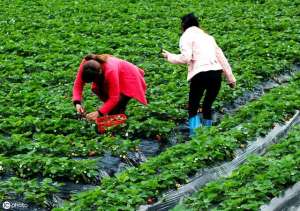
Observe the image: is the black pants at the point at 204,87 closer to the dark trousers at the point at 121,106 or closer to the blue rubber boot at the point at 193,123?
the blue rubber boot at the point at 193,123

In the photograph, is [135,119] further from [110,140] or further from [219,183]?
[219,183]

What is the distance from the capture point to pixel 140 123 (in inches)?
311

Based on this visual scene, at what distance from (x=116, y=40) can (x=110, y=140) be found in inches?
244

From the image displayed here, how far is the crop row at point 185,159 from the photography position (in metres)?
5.62

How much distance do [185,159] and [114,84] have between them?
4.73 feet

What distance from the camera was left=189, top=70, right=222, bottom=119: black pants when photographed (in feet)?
25.6

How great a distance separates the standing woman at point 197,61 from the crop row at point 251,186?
1521mm

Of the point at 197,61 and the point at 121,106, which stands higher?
the point at 197,61

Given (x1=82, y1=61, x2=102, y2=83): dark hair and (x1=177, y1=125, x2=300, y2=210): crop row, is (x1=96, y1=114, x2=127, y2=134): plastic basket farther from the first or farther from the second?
(x1=177, y1=125, x2=300, y2=210): crop row

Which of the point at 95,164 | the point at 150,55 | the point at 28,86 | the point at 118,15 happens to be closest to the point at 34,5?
the point at 118,15

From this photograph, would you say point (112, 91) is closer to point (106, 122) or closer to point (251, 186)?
point (106, 122)

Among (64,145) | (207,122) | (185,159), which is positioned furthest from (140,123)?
(185,159)

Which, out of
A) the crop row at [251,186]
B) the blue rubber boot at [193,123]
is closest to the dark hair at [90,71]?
the blue rubber boot at [193,123]

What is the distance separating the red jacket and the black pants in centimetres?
67
